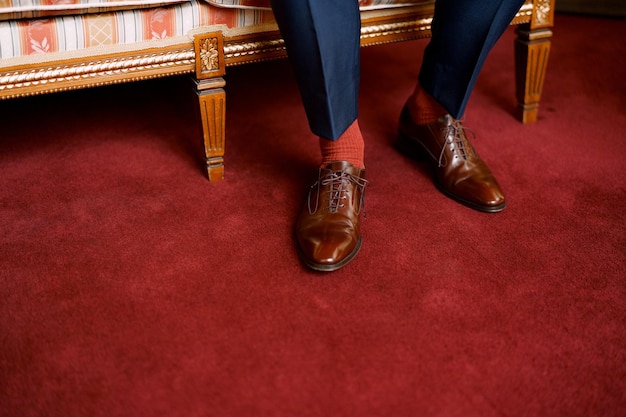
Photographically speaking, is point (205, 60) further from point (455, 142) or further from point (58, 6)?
point (455, 142)

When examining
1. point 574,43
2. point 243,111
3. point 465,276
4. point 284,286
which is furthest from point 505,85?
point 284,286

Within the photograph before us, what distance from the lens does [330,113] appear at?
778 millimetres

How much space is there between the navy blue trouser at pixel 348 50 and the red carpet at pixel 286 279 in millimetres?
157

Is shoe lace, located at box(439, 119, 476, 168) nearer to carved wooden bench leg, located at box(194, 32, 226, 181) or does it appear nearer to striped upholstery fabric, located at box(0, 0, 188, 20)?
carved wooden bench leg, located at box(194, 32, 226, 181)

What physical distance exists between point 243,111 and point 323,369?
0.71m

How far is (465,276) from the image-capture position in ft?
2.41

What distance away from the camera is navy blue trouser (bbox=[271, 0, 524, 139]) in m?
0.72

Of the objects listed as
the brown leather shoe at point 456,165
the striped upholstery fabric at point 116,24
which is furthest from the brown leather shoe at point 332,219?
the striped upholstery fabric at point 116,24

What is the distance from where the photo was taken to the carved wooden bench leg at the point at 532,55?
1.04 m

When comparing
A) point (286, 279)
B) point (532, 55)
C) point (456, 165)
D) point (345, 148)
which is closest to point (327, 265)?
point (286, 279)

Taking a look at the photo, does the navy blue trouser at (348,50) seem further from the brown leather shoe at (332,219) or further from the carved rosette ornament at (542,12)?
the carved rosette ornament at (542,12)

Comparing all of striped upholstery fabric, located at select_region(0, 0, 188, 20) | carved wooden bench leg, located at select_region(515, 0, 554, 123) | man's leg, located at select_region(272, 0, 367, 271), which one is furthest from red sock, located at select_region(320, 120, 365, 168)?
carved wooden bench leg, located at select_region(515, 0, 554, 123)

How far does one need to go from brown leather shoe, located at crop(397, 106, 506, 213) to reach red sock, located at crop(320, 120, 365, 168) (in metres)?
0.15

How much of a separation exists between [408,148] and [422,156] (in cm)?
3
